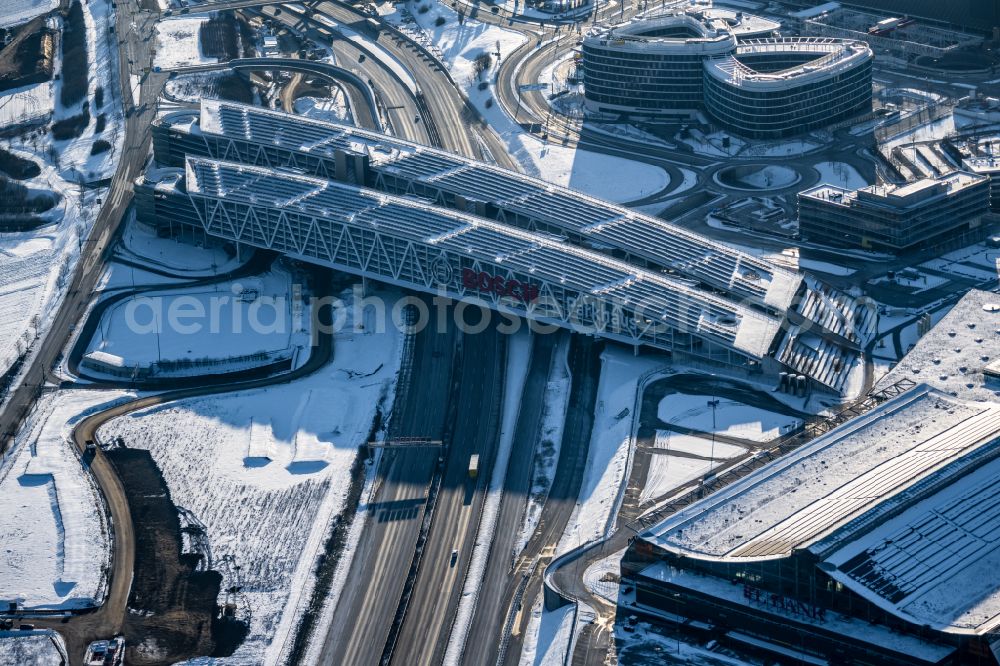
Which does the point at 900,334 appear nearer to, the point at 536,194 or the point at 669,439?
the point at 669,439

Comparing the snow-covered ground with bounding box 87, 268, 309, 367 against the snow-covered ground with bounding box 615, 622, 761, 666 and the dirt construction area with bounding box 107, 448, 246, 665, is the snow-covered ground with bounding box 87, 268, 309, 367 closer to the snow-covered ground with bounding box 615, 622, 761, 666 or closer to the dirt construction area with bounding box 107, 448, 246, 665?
the dirt construction area with bounding box 107, 448, 246, 665

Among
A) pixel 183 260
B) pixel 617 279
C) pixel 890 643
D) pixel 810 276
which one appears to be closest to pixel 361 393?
pixel 617 279

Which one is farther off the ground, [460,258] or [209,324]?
[460,258]

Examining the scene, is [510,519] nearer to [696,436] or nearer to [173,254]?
[696,436]

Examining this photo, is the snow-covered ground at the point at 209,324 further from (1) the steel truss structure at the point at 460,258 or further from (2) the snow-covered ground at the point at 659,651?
(2) the snow-covered ground at the point at 659,651

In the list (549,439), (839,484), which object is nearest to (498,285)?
(549,439)
